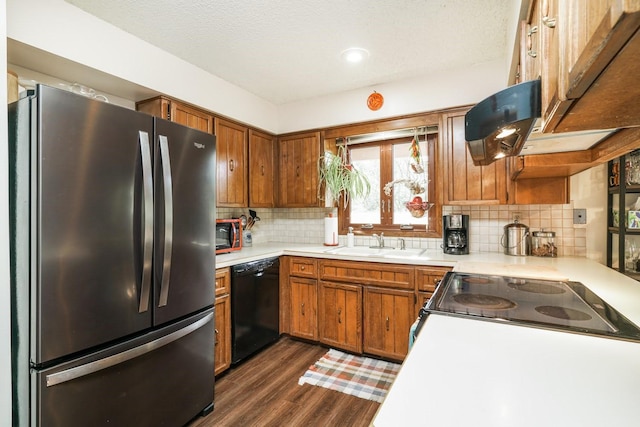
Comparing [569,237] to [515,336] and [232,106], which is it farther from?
[232,106]

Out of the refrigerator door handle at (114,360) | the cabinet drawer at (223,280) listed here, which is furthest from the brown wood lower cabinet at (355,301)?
the refrigerator door handle at (114,360)

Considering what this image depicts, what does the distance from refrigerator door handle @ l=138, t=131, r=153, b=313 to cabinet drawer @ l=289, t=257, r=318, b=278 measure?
1.52 metres

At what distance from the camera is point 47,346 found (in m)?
1.17

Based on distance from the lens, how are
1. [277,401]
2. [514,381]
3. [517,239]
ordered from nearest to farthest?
[514,381], [277,401], [517,239]

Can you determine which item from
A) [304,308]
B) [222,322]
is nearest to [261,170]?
[304,308]

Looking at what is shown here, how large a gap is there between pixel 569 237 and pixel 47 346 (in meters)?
3.12

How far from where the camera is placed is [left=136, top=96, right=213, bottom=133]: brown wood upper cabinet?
2262 mm

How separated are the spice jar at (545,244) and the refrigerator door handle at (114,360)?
2430 mm

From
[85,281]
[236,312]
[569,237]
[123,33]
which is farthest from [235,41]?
[569,237]

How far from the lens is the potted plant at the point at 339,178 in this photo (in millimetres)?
3055

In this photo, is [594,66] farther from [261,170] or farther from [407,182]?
[261,170]

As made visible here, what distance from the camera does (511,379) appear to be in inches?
26.6

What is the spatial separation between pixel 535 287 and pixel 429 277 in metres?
0.88

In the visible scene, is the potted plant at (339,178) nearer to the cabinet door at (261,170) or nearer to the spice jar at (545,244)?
the cabinet door at (261,170)
